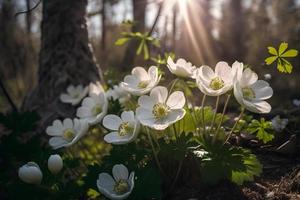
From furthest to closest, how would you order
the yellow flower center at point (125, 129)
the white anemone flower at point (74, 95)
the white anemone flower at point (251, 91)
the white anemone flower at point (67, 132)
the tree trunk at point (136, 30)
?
the tree trunk at point (136, 30)
the white anemone flower at point (74, 95)
the white anemone flower at point (67, 132)
the yellow flower center at point (125, 129)
the white anemone flower at point (251, 91)

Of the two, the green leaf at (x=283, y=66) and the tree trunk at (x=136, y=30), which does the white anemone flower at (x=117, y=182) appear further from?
the tree trunk at (x=136, y=30)

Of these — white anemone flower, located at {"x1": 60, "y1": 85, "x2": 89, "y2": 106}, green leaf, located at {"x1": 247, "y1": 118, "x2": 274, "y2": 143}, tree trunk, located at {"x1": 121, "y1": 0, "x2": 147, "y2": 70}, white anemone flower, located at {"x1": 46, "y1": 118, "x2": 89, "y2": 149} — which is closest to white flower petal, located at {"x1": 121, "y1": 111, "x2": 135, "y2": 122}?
white anemone flower, located at {"x1": 46, "y1": 118, "x2": 89, "y2": 149}

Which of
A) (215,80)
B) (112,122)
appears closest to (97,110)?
(112,122)

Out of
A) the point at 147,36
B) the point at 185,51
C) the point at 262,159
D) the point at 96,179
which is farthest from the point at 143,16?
the point at 185,51

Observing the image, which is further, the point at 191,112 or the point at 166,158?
the point at 191,112

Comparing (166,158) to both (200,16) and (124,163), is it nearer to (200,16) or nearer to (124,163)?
(124,163)

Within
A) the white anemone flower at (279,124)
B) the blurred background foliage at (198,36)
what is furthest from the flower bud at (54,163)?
the blurred background foliage at (198,36)
